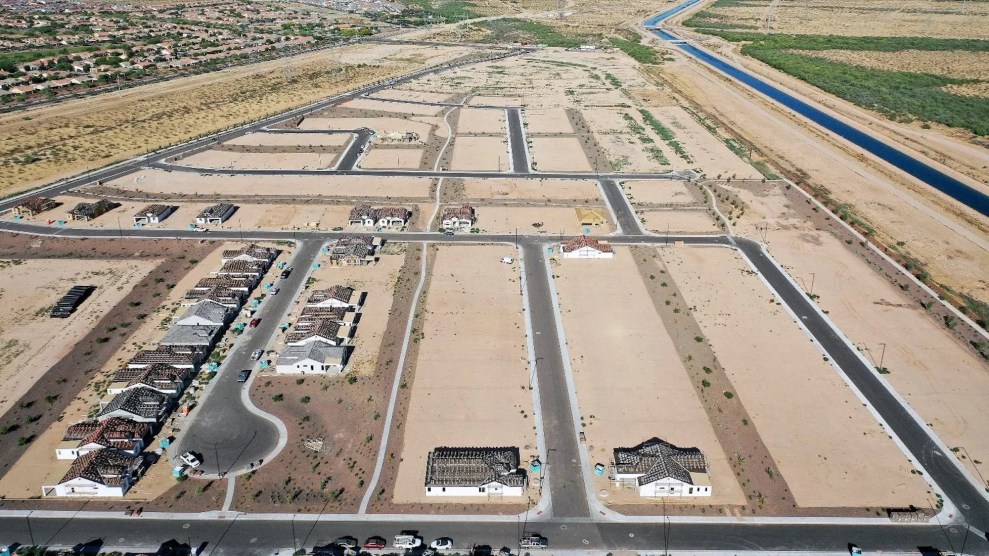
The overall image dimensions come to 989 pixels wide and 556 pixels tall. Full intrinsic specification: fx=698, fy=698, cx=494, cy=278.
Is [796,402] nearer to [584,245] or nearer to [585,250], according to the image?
[585,250]

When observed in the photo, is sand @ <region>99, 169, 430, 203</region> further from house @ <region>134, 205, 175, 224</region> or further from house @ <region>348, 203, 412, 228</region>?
house @ <region>348, 203, 412, 228</region>

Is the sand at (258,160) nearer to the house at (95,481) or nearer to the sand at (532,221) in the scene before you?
the sand at (532,221)

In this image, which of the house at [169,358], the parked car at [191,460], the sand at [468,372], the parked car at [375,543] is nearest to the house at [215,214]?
the sand at [468,372]

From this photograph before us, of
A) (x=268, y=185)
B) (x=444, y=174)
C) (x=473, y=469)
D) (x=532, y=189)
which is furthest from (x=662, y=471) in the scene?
(x=268, y=185)

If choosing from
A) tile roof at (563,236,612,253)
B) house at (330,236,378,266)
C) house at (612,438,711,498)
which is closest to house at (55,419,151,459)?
house at (330,236,378,266)

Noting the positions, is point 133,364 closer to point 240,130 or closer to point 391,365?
point 391,365

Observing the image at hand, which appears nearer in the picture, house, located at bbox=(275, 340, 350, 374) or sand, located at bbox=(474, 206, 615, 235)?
house, located at bbox=(275, 340, 350, 374)
